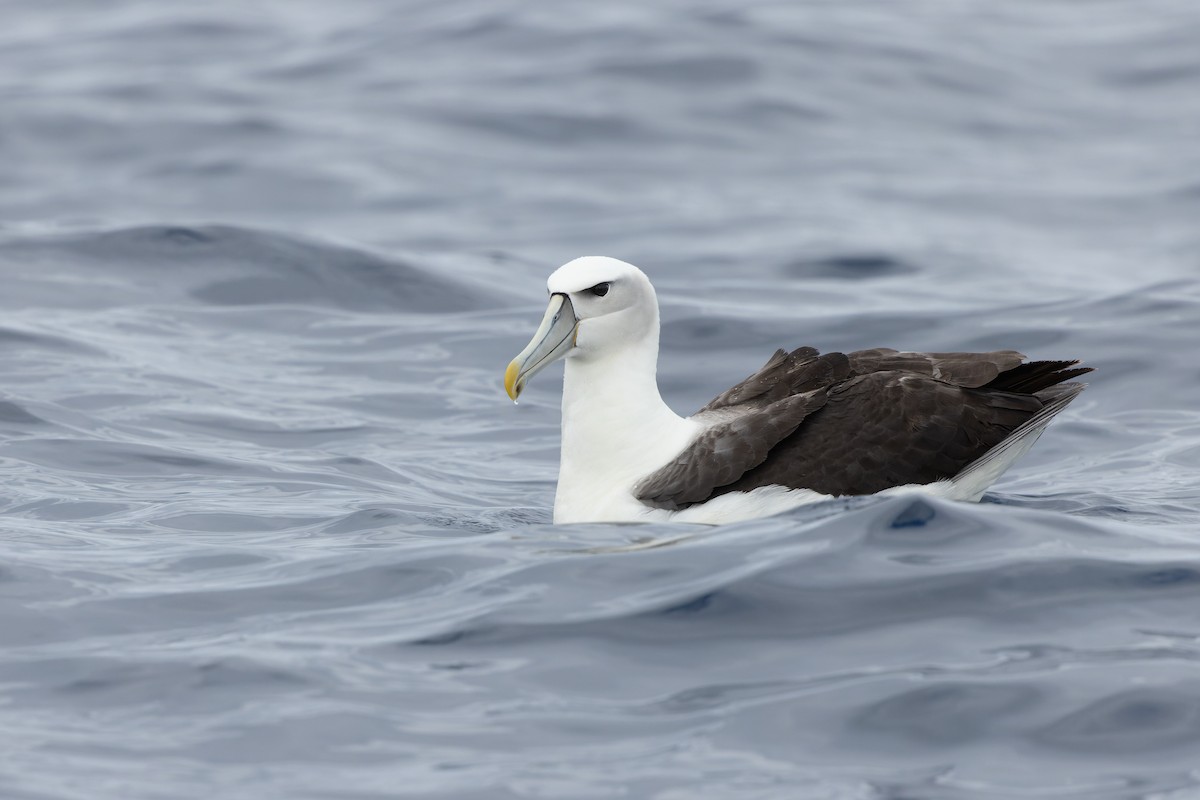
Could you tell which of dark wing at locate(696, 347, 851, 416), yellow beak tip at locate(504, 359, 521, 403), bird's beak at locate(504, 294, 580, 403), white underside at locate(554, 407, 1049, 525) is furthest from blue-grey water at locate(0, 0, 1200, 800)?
dark wing at locate(696, 347, 851, 416)

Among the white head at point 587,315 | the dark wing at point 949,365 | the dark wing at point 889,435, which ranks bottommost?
the dark wing at point 889,435

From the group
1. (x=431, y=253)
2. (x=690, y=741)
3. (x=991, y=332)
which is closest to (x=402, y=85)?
(x=431, y=253)

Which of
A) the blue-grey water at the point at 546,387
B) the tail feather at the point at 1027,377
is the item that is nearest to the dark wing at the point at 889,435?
the tail feather at the point at 1027,377

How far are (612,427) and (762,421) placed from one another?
785mm

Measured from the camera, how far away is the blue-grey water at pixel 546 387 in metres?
5.91

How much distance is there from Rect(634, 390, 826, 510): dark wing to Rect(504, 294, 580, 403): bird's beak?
79 cm

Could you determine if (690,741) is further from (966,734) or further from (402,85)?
(402,85)

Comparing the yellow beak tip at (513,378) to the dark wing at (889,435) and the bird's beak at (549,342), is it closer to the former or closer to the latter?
the bird's beak at (549,342)

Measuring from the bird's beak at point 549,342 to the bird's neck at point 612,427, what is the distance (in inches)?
9.4

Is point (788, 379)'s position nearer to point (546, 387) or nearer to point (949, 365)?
point (949, 365)

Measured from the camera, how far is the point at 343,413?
12.3 metres

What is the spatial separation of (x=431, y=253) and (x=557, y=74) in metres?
7.08

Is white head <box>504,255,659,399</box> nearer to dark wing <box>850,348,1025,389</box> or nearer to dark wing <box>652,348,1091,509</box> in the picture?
dark wing <box>652,348,1091,509</box>

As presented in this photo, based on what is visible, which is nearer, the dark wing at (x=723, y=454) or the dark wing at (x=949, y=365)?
the dark wing at (x=723, y=454)
